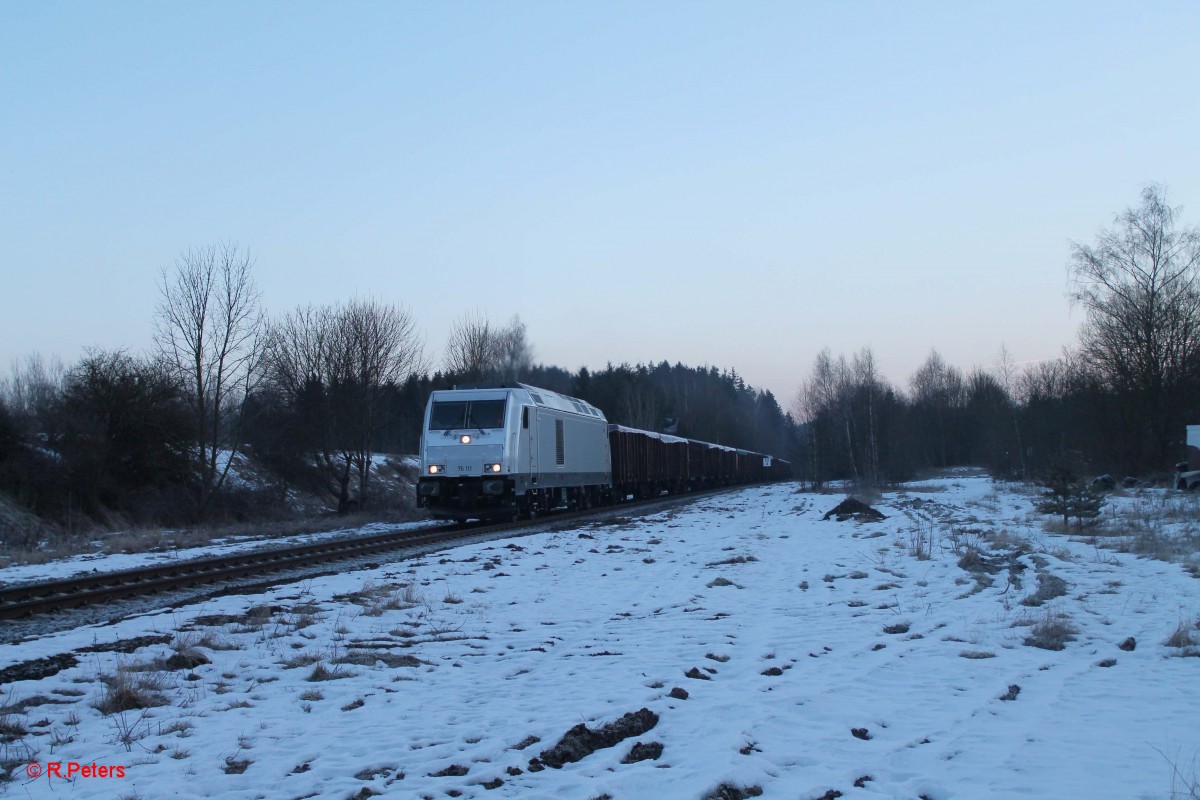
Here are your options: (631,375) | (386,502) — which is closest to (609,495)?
(386,502)

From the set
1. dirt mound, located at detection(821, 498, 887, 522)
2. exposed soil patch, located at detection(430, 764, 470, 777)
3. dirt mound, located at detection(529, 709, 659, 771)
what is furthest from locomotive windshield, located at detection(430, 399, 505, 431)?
exposed soil patch, located at detection(430, 764, 470, 777)

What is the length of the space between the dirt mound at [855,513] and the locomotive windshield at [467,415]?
8.71m

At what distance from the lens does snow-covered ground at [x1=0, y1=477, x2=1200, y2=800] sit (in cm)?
423

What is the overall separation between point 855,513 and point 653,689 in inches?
647

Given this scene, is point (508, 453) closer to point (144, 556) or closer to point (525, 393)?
point (525, 393)

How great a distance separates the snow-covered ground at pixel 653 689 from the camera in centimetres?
423

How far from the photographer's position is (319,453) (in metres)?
32.3

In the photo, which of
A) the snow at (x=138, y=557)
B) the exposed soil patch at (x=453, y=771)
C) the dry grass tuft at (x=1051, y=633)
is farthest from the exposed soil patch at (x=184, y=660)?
the snow at (x=138, y=557)

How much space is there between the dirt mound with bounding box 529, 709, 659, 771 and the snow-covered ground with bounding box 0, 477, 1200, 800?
0.12ft

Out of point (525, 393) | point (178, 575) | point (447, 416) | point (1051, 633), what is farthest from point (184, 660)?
point (525, 393)

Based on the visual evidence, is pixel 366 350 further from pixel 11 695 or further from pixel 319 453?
pixel 11 695

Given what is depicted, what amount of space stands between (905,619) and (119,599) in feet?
29.7

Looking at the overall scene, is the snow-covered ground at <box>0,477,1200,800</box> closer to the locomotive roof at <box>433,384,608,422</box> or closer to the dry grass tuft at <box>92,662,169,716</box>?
the dry grass tuft at <box>92,662,169,716</box>

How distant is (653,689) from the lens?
583 centimetres
